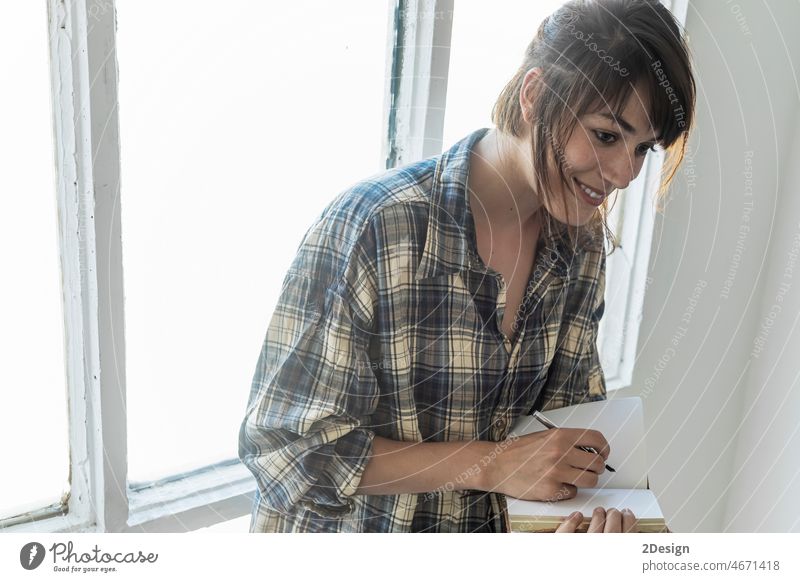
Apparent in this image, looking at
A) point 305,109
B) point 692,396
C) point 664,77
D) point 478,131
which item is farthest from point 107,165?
point 692,396

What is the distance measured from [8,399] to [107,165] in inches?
6.3

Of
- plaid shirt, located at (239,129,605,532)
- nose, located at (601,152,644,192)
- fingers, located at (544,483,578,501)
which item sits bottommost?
fingers, located at (544,483,578,501)

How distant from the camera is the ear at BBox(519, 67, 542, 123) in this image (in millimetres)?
463

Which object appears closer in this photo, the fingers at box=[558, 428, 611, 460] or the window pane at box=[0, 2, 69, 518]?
the window pane at box=[0, 2, 69, 518]

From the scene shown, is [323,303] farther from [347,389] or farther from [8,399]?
[8,399]

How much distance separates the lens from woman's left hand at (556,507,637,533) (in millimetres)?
500

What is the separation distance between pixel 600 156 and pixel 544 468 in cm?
21

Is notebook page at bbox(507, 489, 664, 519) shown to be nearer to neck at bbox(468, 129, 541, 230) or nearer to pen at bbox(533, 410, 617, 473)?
pen at bbox(533, 410, 617, 473)

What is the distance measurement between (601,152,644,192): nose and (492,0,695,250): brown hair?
0.02 m

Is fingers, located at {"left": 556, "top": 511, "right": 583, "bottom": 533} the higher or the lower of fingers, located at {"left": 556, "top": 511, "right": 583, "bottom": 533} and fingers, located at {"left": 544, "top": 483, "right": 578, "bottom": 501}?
the lower

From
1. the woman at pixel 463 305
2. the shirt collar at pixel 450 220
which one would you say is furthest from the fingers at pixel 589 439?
the shirt collar at pixel 450 220

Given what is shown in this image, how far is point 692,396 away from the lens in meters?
0.58

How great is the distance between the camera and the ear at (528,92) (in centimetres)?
46

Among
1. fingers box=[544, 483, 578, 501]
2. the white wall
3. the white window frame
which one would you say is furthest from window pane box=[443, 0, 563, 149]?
fingers box=[544, 483, 578, 501]
